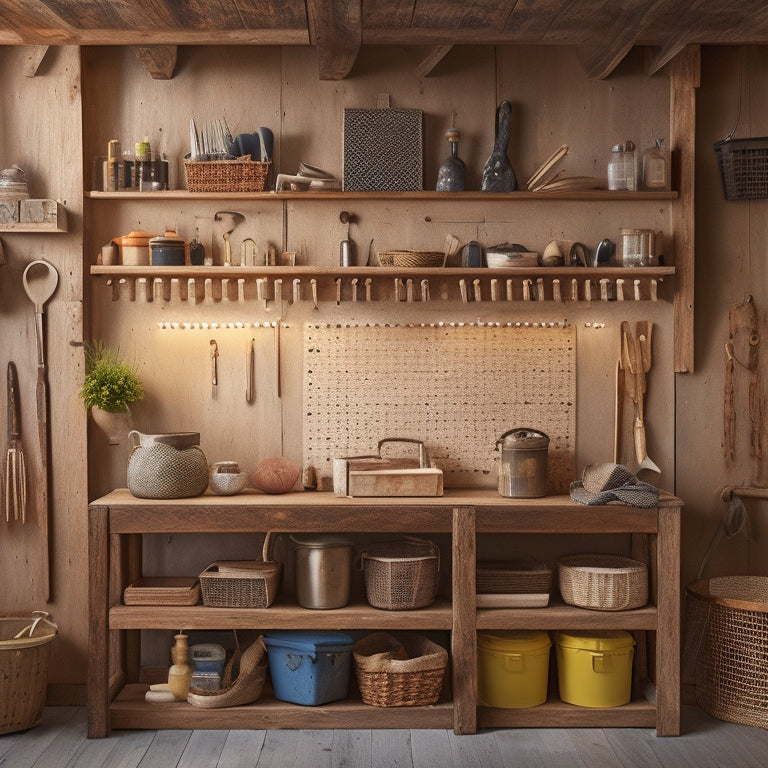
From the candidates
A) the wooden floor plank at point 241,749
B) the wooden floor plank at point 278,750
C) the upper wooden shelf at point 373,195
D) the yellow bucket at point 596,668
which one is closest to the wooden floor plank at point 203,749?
the wooden floor plank at point 241,749

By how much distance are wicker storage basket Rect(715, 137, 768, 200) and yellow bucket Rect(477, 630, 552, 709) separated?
2.32 meters

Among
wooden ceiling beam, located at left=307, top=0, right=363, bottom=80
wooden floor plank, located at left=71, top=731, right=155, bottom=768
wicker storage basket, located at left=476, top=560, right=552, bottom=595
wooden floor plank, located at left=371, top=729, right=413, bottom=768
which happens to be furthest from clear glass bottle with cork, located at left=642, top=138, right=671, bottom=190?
wooden floor plank, located at left=71, top=731, right=155, bottom=768

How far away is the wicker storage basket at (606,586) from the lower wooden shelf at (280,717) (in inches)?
29.6

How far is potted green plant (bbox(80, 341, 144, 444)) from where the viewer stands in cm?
445

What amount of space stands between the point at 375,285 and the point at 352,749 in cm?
210

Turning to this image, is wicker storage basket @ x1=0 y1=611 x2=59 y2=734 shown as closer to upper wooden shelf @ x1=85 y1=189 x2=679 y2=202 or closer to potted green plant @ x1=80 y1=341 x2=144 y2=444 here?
potted green plant @ x1=80 y1=341 x2=144 y2=444

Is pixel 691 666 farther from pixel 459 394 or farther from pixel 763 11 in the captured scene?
pixel 763 11

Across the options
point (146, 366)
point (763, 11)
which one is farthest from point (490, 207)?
point (146, 366)

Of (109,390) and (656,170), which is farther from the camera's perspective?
(656,170)

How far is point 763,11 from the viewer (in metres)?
3.93

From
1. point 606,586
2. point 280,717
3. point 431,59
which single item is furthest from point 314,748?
point 431,59

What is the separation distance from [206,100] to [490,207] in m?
1.46

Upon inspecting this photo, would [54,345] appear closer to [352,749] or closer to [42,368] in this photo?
[42,368]

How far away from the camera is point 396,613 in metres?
4.23
